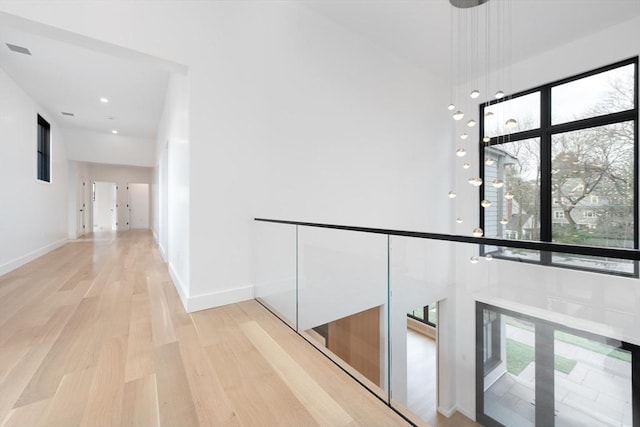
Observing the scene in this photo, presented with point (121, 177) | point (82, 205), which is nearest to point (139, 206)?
point (121, 177)

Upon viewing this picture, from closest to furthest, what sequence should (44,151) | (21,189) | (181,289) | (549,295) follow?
(549,295)
(181,289)
(21,189)
(44,151)

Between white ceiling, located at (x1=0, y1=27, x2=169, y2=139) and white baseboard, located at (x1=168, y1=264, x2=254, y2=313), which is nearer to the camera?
white baseboard, located at (x1=168, y1=264, x2=254, y2=313)

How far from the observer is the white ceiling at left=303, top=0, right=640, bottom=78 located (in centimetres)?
321

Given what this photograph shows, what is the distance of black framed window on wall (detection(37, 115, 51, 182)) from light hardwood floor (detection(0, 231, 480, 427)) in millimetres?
3764

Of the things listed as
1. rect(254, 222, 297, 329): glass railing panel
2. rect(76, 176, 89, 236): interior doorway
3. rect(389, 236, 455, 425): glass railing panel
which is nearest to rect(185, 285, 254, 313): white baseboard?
rect(254, 222, 297, 329): glass railing panel

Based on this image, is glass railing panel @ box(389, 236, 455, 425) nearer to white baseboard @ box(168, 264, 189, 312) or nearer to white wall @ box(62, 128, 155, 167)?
white baseboard @ box(168, 264, 189, 312)

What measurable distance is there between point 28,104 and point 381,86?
5997 millimetres

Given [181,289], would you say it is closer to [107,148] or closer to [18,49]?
[18,49]

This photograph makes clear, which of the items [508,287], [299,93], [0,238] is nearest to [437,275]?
[508,287]

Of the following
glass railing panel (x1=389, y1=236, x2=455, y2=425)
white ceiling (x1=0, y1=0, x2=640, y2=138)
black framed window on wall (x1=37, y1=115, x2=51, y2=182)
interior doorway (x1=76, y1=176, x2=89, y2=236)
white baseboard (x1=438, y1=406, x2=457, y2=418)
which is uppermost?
white ceiling (x1=0, y1=0, x2=640, y2=138)

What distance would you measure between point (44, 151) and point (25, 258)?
2562mm

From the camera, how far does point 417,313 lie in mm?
4086

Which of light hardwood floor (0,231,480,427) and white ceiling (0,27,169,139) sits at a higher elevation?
white ceiling (0,27,169,139)

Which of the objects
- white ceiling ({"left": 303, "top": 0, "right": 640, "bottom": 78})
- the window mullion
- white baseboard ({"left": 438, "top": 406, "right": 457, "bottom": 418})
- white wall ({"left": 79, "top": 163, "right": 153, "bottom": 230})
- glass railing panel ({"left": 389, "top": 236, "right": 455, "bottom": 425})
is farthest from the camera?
white wall ({"left": 79, "top": 163, "right": 153, "bottom": 230})
